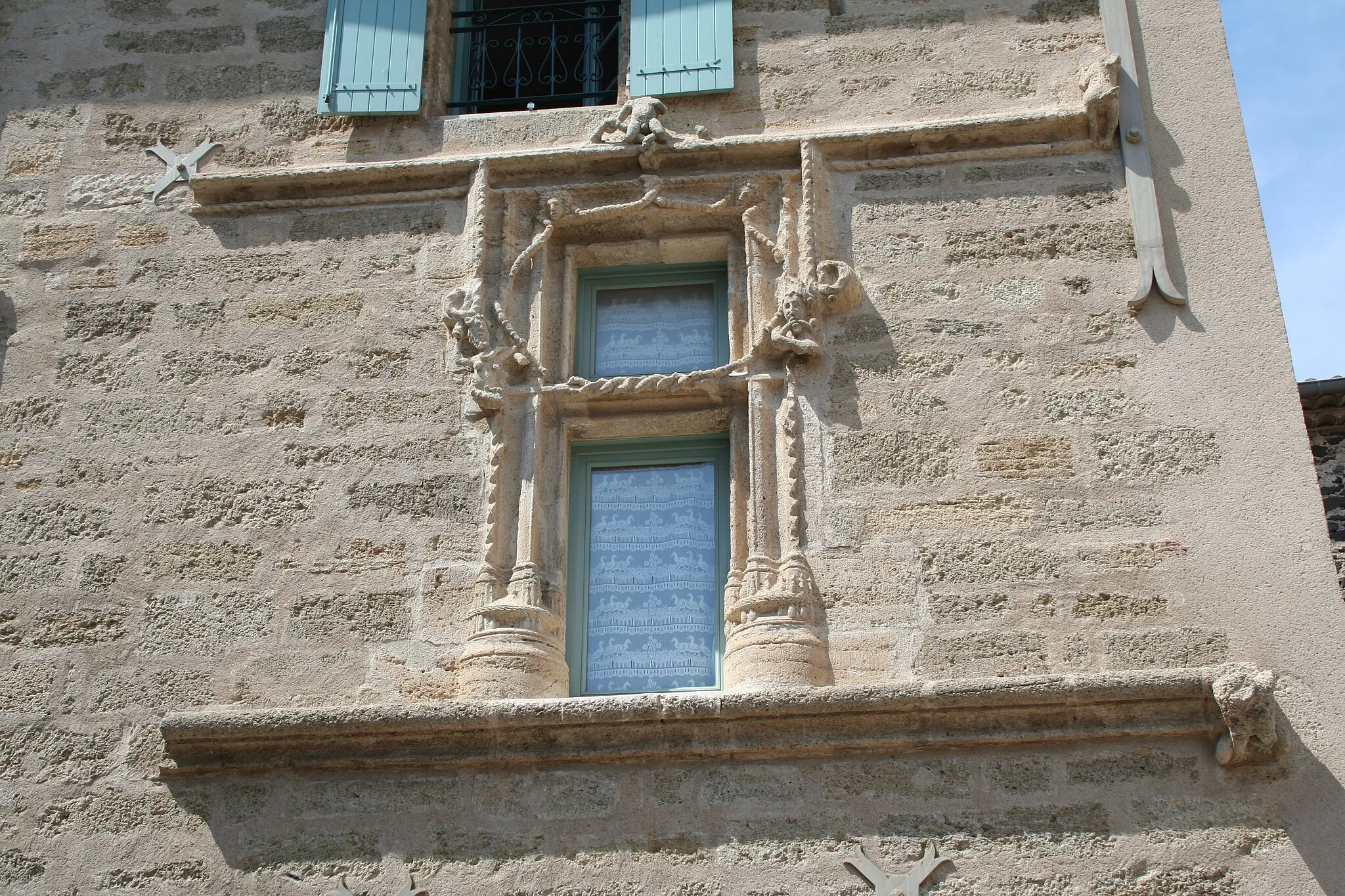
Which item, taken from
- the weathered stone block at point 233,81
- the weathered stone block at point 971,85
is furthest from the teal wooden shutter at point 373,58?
the weathered stone block at point 971,85

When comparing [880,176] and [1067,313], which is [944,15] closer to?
[880,176]

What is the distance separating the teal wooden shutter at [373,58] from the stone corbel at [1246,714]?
334 centimetres

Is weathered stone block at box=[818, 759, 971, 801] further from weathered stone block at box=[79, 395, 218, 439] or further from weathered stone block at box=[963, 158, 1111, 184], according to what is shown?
weathered stone block at box=[79, 395, 218, 439]

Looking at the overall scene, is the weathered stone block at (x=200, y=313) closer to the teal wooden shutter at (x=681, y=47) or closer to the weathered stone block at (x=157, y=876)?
the teal wooden shutter at (x=681, y=47)

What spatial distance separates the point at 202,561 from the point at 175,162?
5.38 ft

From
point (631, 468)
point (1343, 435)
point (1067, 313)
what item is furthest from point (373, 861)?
point (1343, 435)

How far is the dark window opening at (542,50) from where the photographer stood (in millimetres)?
5922

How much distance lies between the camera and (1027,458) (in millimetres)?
4645

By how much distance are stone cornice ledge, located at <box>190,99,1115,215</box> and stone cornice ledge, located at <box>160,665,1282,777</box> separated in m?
1.94

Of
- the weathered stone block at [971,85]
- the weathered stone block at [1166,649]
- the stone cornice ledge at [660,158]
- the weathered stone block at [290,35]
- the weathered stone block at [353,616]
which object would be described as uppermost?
the weathered stone block at [290,35]

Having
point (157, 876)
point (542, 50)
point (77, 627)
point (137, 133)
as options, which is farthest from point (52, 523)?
point (542, 50)

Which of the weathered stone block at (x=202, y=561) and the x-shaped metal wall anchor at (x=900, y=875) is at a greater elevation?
the weathered stone block at (x=202, y=561)

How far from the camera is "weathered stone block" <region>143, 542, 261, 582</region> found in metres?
4.74

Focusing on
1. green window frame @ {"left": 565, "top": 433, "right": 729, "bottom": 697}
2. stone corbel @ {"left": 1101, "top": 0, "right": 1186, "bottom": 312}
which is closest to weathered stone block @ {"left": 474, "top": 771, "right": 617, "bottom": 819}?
green window frame @ {"left": 565, "top": 433, "right": 729, "bottom": 697}
